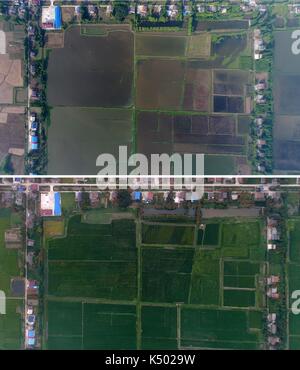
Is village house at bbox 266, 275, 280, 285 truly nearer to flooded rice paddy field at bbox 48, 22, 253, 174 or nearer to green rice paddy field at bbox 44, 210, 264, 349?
green rice paddy field at bbox 44, 210, 264, 349

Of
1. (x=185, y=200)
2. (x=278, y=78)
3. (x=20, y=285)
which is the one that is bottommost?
(x=20, y=285)

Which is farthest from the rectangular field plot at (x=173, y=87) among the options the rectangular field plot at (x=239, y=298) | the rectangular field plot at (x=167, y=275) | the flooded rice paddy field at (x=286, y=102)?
the rectangular field plot at (x=239, y=298)

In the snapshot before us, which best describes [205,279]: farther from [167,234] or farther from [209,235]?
[167,234]

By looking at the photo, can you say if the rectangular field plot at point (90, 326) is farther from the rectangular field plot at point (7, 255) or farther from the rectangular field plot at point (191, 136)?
the rectangular field plot at point (191, 136)

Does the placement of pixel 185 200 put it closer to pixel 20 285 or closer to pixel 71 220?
pixel 71 220

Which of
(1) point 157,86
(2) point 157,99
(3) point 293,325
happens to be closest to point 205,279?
(3) point 293,325
